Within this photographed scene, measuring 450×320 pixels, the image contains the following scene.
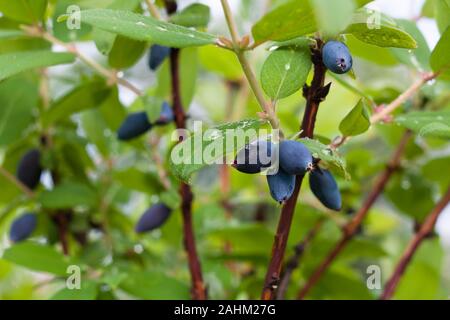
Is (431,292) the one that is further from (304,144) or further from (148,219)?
(304,144)

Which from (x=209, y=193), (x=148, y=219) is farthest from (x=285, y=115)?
(x=209, y=193)

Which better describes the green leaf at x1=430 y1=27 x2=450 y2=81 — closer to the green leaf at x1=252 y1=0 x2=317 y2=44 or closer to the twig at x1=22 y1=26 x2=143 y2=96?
the green leaf at x1=252 y1=0 x2=317 y2=44

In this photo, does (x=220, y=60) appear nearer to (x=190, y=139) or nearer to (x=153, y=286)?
(x=153, y=286)

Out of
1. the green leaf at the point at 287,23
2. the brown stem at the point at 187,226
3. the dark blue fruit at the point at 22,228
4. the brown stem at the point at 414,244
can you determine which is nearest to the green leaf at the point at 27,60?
the brown stem at the point at 187,226

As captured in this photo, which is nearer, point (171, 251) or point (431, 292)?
point (431, 292)

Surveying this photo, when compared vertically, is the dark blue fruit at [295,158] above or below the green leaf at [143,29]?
below

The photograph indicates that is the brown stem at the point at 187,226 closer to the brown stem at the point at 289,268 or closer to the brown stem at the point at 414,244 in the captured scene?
the brown stem at the point at 289,268
